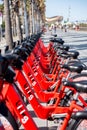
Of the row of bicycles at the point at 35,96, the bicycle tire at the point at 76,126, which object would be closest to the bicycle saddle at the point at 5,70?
the row of bicycles at the point at 35,96

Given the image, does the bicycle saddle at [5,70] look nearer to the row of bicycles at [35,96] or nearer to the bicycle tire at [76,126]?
the row of bicycles at [35,96]

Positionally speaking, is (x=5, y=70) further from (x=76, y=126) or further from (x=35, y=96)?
(x=35, y=96)

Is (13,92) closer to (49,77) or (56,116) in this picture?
(56,116)

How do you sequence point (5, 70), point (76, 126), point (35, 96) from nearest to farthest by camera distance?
point (5, 70), point (76, 126), point (35, 96)

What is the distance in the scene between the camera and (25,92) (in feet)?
15.8

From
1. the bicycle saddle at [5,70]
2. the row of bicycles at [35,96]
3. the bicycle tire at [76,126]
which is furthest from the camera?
the bicycle tire at [76,126]

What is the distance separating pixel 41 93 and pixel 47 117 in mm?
1179

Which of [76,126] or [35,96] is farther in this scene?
[35,96]

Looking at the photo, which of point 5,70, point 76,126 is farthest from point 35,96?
point 5,70

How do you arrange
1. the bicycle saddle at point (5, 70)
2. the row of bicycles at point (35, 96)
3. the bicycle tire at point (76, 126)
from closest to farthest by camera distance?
1. the bicycle saddle at point (5, 70)
2. the row of bicycles at point (35, 96)
3. the bicycle tire at point (76, 126)

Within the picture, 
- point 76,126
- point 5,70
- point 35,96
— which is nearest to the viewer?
point 5,70

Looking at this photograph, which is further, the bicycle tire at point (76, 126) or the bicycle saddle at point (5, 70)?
the bicycle tire at point (76, 126)


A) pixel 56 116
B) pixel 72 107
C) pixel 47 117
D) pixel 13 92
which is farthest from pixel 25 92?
pixel 72 107

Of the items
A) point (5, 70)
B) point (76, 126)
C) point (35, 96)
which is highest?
point (5, 70)
